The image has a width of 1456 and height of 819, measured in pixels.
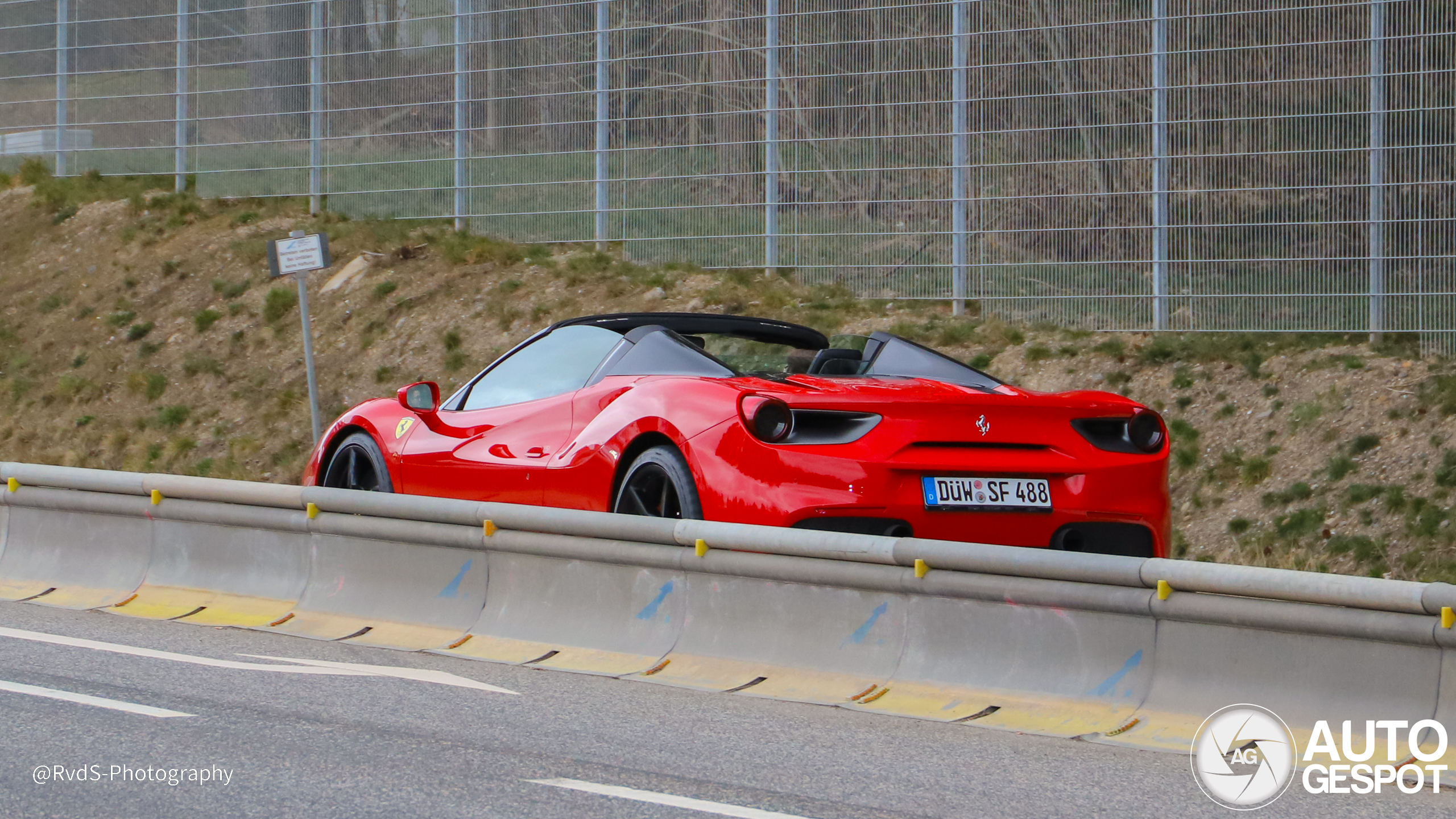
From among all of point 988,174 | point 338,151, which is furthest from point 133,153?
point 988,174

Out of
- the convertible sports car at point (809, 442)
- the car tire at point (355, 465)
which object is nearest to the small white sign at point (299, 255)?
the car tire at point (355, 465)

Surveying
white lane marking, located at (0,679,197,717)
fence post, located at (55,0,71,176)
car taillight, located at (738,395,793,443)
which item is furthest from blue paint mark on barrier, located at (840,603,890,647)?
fence post, located at (55,0,71,176)

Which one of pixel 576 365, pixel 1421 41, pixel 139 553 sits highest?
pixel 1421 41

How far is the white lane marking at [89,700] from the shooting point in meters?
6.10

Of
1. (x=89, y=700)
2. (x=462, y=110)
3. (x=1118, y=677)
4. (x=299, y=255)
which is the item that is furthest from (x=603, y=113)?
(x=1118, y=677)

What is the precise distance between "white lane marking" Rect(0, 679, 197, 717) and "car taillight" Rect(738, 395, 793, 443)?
2422 millimetres

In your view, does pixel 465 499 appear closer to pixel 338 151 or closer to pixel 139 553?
pixel 139 553

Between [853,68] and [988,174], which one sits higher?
[853,68]

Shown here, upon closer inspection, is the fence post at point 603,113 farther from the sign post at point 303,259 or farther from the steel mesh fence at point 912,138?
the sign post at point 303,259

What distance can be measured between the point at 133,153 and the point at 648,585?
1997 centimetres

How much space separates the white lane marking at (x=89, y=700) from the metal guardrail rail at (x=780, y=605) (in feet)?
5.78

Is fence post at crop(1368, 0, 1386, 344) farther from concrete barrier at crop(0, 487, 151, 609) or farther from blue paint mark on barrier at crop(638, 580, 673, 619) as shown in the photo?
concrete barrier at crop(0, 487, 151, 609)

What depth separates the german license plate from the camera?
6871 millimetres

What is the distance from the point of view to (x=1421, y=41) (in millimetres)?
13742
